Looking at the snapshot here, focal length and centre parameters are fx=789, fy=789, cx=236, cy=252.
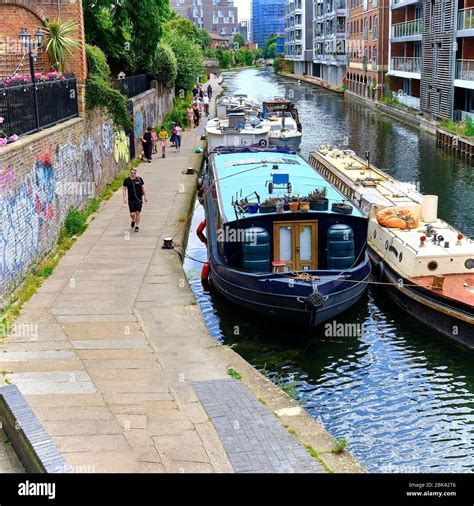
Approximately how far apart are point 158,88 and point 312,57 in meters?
88.0

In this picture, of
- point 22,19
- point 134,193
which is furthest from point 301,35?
point 134,193

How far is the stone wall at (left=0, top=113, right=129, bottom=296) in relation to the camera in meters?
15.3

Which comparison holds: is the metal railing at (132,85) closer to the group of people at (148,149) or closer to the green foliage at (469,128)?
the group of people at (148,149)

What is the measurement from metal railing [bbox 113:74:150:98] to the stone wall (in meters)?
6.69

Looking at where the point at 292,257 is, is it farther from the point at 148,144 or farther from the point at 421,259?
the point at 148,144

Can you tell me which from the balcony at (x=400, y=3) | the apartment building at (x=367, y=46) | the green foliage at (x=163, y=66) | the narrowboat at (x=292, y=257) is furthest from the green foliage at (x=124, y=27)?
the apartment building at (x=367, y=46)

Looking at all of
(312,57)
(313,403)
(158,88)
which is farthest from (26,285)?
(312,57)

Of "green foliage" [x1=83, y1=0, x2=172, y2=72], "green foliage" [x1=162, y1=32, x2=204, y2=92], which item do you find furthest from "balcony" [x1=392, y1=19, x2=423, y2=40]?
"green foliage" [x1=83, y1=0, x2=172, y2=72]

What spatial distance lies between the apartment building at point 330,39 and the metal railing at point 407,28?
99.3 ft

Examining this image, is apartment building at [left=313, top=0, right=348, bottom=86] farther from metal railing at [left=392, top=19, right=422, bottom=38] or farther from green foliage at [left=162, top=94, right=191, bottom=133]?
green foliage at [left=162, top=94, right=191, bottom=133]

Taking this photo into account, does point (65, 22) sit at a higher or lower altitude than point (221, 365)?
higher

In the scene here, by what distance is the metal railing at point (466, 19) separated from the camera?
42.5m

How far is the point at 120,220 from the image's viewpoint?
76.7 feet
